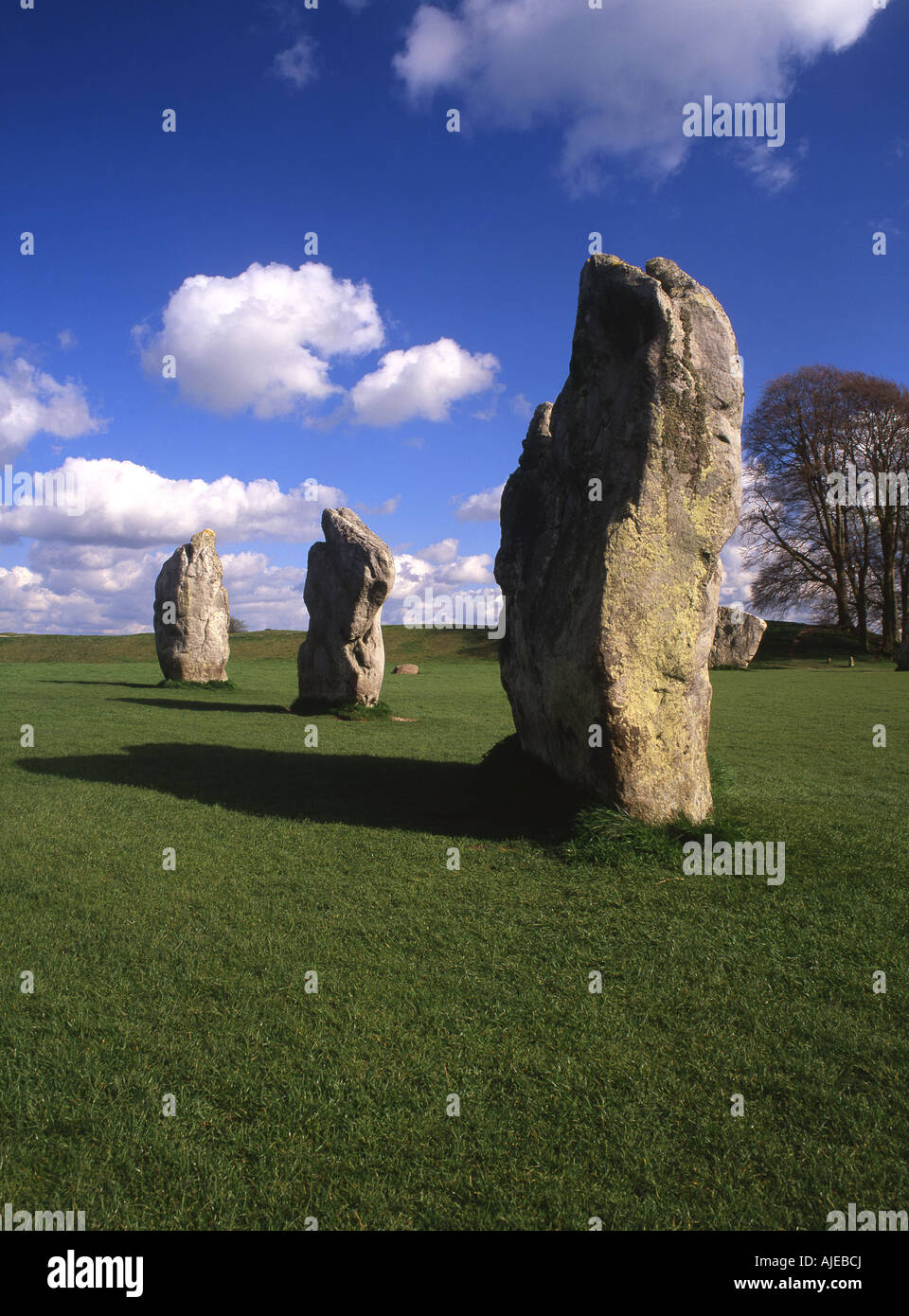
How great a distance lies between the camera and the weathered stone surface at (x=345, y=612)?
1553 cm

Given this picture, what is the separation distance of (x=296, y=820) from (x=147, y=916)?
234cm

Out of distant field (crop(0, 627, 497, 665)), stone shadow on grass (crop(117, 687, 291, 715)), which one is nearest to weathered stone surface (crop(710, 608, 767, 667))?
distant field (crop(0, 627, 497, 665))

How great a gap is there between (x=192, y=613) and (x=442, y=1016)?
1896 cm

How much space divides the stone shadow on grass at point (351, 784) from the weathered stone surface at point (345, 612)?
4.48m

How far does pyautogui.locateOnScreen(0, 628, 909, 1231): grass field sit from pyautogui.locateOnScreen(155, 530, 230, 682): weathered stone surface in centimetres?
1349

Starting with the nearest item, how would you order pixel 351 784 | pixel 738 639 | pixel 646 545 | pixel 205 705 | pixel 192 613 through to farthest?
pixel 646 545, pixel 351 784, pixel 205 705, pixel 192 613, pixel 738 639

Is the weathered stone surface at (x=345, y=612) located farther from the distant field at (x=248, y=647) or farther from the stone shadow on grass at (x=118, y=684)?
the distant field at (x=248, y=647)

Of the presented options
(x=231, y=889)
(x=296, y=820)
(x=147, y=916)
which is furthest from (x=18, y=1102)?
(x=296, y=820)

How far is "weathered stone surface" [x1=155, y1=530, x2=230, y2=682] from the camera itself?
2108 cm

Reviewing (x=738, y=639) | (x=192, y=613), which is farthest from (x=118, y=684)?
(x=738, y=639)

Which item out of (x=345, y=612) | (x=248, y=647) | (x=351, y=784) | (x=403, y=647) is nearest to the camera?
(x=351, y=784)

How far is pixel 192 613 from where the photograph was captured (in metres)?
21.1

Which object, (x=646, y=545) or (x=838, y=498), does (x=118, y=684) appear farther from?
(x=838, y=498)

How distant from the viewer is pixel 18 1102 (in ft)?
10.2
